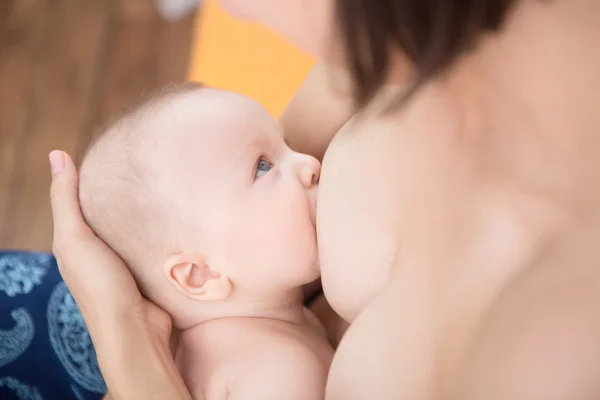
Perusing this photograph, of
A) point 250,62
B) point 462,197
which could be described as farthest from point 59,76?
point 462,197

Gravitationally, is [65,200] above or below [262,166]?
below

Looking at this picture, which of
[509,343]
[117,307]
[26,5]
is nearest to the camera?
[509,343]

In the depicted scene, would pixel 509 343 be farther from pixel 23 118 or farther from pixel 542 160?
pixel 23 118

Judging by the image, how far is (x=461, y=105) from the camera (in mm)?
659

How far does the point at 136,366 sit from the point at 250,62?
81cm

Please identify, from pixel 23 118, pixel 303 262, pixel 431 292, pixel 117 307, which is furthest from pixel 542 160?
pixel 23 118

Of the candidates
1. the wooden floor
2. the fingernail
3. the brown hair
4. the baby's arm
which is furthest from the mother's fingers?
the wooden floor

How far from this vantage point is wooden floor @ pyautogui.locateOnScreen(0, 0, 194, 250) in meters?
1.61

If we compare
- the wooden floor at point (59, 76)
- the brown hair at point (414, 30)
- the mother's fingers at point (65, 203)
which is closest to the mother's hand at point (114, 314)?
the mother's fingers at point (65, 203)

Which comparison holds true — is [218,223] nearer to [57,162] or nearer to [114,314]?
[114,314]

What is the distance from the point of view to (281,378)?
750mm

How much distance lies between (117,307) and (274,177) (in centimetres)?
23

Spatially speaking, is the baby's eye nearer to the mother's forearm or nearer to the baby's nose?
the baby's nose

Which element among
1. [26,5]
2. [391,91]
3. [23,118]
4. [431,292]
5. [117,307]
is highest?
[391,91]
